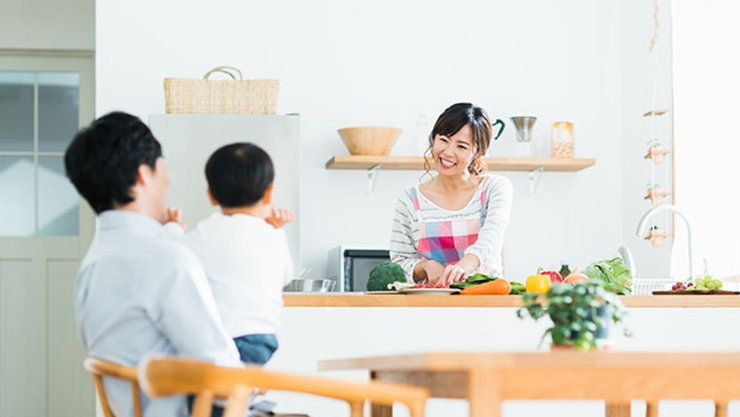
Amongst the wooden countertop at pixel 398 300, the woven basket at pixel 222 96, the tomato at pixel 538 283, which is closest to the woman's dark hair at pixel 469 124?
the wooden countertop at pixel 398 300

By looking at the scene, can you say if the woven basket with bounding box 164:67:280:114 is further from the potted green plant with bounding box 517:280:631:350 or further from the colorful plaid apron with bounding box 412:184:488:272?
the potted green plant with bounding box 517:280:631:350

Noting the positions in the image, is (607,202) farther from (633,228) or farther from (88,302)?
(88,302)

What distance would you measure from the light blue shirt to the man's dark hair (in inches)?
2.5

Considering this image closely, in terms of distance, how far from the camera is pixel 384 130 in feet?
17.6

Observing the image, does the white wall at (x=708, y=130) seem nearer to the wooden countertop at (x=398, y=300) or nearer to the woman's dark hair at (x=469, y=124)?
the woman's dark hair at (x=469, y=124)

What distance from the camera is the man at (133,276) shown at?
6.29 ft

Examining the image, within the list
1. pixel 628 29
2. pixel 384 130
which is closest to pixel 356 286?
pixel 384 130

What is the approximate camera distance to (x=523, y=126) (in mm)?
5535

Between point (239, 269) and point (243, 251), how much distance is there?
36mm

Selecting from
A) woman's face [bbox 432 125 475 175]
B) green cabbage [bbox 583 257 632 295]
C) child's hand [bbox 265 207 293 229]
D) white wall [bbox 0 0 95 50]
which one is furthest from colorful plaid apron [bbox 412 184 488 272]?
white wall [bbox 0 0 95 50]

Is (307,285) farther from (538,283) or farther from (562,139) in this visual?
(562,139)

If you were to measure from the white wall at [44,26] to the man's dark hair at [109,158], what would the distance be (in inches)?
171

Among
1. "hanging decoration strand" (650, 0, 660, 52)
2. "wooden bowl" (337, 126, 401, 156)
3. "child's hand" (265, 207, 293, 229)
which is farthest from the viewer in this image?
"wooden bowl" (337, 126, 401, 156)

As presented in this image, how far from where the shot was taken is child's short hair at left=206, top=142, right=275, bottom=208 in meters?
2.20
